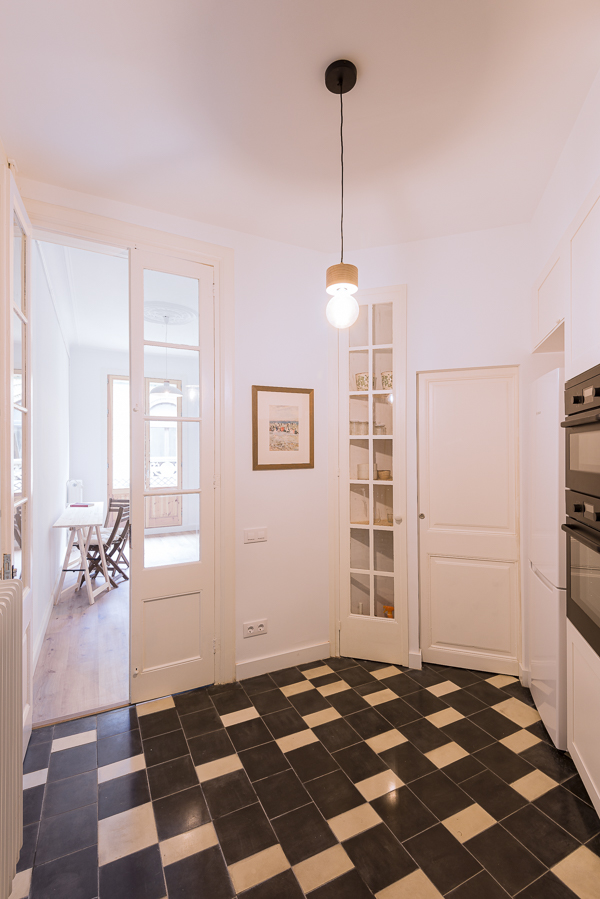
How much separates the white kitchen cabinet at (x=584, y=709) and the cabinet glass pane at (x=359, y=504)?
1406 millimetres

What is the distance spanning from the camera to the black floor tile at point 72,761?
203 centimetres

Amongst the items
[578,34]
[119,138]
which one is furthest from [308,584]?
[578,34]

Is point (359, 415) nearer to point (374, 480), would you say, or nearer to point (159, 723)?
point (374, 480)

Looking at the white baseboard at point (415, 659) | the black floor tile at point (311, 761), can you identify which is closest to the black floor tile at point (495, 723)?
the white baseboard at point (415, 659)

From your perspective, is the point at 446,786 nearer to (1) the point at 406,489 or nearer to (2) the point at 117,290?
(1) the point at 406,489

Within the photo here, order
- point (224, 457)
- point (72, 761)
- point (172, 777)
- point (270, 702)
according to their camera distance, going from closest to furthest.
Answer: point (172, 777) < point (72, 761) < point (270, 702) < point (224, 457)

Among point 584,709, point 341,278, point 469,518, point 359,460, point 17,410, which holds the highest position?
point 341,278

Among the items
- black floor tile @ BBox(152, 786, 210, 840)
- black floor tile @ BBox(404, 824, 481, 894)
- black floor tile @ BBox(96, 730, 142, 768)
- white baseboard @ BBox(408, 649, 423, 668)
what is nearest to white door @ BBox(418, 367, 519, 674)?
white baseboard @ BBox(408, 649, 423, 668)

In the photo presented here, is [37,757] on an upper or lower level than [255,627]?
lower

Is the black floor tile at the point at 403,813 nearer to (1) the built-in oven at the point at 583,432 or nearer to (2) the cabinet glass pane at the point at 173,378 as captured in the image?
(1) the built-in oven at the point at 583,432

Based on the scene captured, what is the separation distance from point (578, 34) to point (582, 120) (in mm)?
434

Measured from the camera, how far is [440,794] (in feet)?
6.17

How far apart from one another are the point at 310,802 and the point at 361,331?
8.73ft

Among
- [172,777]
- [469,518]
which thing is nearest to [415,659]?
[469,518]
